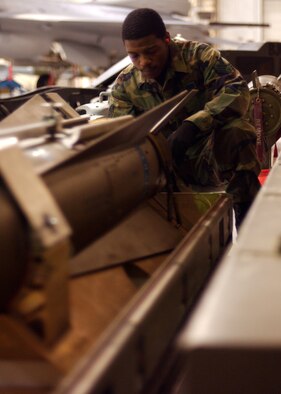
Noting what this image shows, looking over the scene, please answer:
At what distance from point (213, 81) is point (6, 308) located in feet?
6.05

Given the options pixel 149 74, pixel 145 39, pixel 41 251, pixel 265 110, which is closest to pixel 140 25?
pixel 145 39

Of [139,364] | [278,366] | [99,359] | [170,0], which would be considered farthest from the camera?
[170,0]

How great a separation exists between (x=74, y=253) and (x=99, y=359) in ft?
1.48

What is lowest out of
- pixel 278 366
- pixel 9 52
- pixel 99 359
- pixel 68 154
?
pixel 9 52

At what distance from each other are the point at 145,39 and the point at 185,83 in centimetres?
31

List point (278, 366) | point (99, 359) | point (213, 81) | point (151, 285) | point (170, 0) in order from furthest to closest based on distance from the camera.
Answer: point (170, 0), point (213, 81), point (278, 366), point (151, 285), point (99, 359)

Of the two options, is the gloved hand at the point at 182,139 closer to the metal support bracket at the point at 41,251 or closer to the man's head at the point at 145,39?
the man's head at the point at 145,39

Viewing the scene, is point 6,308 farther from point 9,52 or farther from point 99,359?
point 9,52

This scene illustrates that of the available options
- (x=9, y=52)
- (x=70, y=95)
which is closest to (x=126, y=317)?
(x=70, y=95)

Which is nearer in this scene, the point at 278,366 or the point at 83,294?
the point at 83,294

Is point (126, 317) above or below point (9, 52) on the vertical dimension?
above

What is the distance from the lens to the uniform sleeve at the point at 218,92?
261 centimetres

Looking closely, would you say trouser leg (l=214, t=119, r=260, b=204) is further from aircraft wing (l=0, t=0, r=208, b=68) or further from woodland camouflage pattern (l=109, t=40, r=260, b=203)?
aircraft wing (l=0, t=0, r=208, b=68)

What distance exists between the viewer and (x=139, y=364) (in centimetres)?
121
